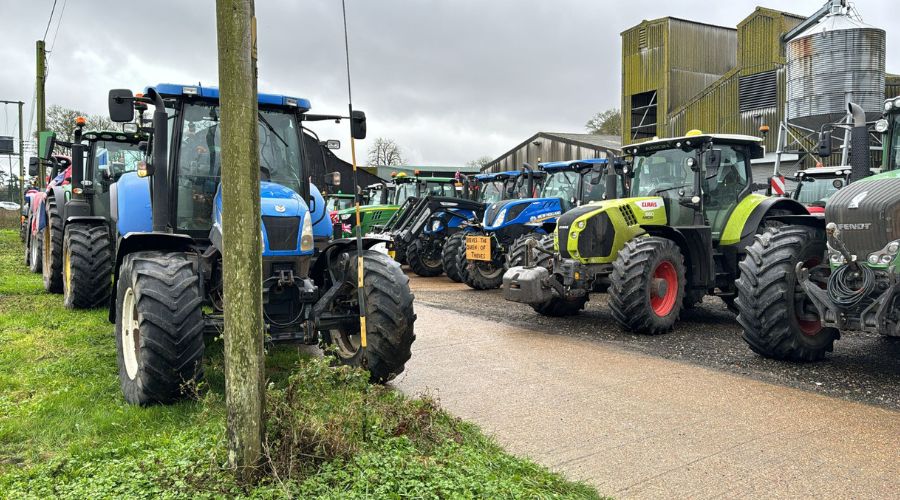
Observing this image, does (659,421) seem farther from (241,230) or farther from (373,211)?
(373,211)

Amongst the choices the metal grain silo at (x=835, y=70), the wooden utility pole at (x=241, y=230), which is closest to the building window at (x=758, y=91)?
the metal grain silo at (x=835, y=70)

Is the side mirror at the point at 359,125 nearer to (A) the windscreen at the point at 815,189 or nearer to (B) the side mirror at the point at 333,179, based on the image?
(B) the side mirror at the point at 333,179

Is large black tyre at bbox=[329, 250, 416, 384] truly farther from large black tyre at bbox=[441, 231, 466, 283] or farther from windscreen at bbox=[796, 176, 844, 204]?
windscreen at bbox=[796, 176, 844, 204]

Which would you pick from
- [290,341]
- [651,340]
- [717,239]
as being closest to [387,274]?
[290,341]

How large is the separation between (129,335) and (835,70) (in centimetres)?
1774

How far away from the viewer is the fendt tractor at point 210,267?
4.68m

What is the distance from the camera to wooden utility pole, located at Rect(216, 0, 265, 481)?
10.5 feet

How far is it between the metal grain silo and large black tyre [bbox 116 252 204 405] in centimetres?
1676

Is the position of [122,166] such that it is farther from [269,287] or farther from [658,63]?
[658,63]

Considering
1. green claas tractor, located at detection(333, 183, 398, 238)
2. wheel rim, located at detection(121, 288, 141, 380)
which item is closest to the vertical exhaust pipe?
wheel rim, located at detection(121, 288, 141, 380)

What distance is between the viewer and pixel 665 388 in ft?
19.2

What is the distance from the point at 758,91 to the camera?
25.1 meters

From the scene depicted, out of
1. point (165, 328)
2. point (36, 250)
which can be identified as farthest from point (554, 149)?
point (165, 328)

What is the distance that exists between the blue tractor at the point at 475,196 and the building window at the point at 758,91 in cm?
1287
